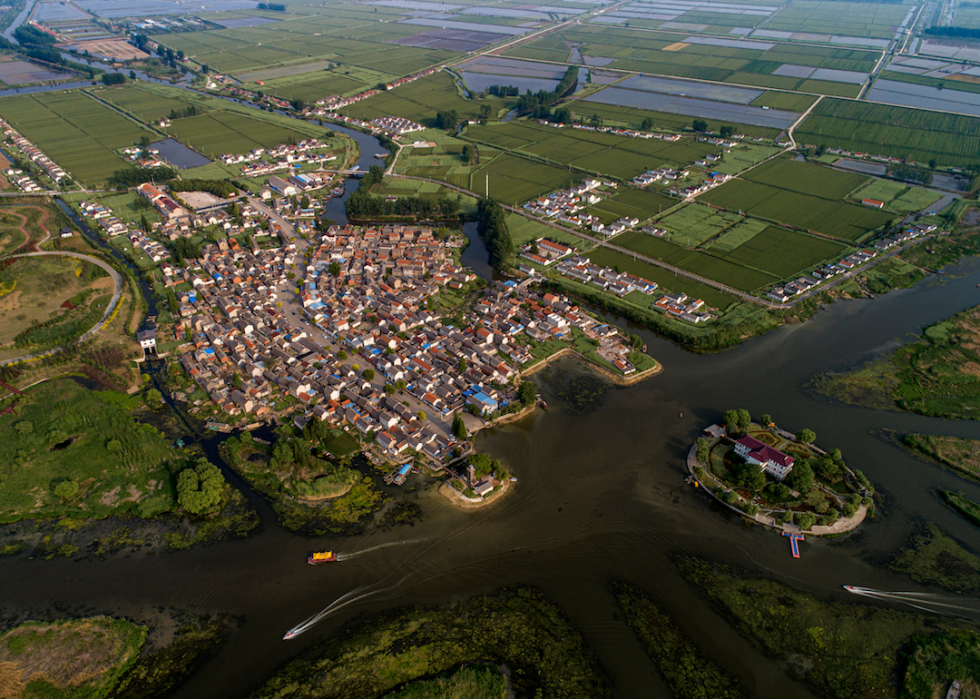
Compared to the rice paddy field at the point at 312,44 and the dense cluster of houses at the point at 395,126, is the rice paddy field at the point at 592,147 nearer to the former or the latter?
the dense cluster of houses at the point at 395,126

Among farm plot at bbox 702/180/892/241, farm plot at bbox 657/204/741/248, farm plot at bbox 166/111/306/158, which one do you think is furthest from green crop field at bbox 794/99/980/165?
farm plot at bbox 166/111/306/158

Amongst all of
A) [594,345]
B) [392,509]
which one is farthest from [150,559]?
[594,345]

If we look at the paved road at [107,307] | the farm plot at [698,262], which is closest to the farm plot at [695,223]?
the farm plot at [698,262]

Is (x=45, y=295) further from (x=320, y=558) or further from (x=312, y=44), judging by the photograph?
(x=312, y=44)

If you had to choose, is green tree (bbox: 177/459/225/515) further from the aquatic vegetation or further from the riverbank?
the aquatic vegetation

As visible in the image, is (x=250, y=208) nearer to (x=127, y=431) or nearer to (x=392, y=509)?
(x=127, y=431)

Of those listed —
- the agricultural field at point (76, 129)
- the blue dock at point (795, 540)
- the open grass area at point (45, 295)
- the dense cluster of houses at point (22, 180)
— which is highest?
the agricultural field at point (76, 129)
